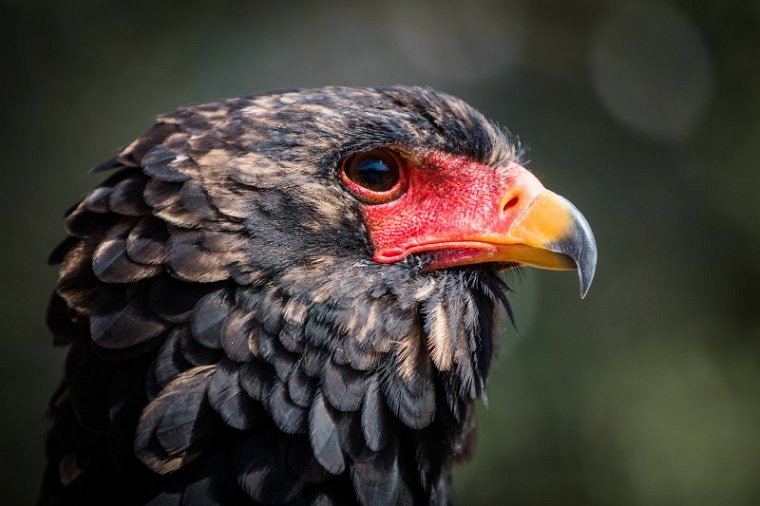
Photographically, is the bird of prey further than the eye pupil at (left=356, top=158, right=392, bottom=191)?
No

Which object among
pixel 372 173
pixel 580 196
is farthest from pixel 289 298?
pixel 580 196

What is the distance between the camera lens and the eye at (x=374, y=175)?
2961mm

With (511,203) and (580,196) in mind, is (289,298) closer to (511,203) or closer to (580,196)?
(511,203)

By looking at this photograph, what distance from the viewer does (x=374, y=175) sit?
3.01 m

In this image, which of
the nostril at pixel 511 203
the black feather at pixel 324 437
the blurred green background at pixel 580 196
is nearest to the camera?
the black feather at pixel 324 437

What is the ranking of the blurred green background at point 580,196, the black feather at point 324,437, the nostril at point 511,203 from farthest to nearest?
1. the blurred green background at point 580,196
2. the nostril at point 511,203
3. the black feather at point 324,437

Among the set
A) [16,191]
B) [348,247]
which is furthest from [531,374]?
[16,191]

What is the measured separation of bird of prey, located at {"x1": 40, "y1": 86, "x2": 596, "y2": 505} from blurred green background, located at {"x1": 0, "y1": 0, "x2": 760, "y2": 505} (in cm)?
514

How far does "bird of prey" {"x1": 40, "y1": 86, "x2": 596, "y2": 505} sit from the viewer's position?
2660 mm

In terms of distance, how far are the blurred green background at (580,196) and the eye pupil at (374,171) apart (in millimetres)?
5256

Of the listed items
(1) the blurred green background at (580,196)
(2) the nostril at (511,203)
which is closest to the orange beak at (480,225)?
(2) the nostril at (511,203)

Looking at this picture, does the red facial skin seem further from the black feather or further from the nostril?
the black feather

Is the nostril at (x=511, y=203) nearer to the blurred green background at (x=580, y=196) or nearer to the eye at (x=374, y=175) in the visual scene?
the eye at (x=374, y=175)

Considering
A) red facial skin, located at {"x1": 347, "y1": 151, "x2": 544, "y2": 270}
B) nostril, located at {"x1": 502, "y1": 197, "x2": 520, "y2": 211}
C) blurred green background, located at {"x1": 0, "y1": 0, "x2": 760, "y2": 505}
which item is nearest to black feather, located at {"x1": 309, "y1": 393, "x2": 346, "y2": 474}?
red facial skin, located at {"x1": 347, "y1": 151, "x2": 544, "y2": 270}
